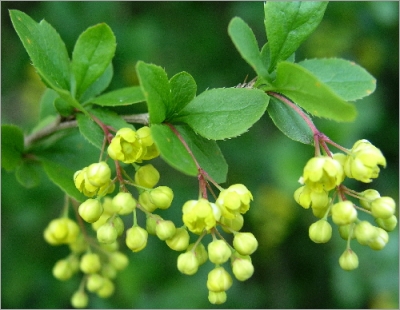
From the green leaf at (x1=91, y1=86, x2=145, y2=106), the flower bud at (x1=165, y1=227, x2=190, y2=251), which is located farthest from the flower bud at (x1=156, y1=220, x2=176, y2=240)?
the green leaf at (x1=91, y1=86, x2=145, y2=106)

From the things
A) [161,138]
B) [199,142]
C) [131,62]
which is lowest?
[131,62]

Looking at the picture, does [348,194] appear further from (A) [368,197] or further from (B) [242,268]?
(B) [242,268]

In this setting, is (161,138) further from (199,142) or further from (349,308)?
(349,308)

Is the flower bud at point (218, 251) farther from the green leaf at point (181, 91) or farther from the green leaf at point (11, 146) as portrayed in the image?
the green leaf at point (11, 146)

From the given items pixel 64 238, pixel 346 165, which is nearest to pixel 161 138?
pixel 346 165

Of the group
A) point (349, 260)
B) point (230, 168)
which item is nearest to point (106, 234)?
point (349, 260)

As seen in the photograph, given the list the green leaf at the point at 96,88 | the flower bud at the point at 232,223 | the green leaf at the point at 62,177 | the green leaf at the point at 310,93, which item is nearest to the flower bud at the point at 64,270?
the green leaf at the point at 62,177
